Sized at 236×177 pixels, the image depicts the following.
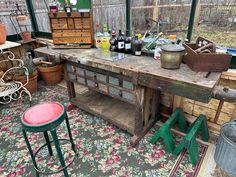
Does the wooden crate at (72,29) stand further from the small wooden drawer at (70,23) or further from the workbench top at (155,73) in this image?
the workbench top at (155,73)

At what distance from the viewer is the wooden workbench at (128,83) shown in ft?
4.33

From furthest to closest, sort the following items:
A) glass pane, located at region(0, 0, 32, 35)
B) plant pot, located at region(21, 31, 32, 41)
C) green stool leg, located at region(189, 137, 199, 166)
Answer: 1. plant pot, located at region(21, 31, 32, 41)
2. glass pane, located at region(0, 0, 32, 35)
3. green stool leg, located at region(189, 137, 199, 166)

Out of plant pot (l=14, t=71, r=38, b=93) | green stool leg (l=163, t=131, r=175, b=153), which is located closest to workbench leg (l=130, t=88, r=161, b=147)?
green stool leg (l=163, t=131, r=175, b=153)

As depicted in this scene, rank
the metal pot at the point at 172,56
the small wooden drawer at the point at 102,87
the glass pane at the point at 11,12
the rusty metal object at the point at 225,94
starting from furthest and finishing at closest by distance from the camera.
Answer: the glass pane at the point at 11,12 → the small wooden drawer at the point at 102,87 → the metal pot at the point at 172,56 → the rusty metal object at the point at 225,94

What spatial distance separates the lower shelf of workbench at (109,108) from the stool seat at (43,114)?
0.84 m

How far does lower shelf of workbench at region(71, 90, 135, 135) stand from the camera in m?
2.10

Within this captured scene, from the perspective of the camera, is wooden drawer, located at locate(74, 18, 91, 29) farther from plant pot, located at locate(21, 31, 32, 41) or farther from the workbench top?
plant pot, located at locate(21, 31, 32, 41)

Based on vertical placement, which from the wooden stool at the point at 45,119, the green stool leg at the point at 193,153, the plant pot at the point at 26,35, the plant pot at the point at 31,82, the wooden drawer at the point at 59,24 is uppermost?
the wooden drawer at the point at 59,24

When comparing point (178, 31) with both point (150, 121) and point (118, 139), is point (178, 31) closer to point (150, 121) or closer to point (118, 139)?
point (150, 121)

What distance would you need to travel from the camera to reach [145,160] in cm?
177

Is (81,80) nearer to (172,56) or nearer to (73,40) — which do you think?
(73,40)

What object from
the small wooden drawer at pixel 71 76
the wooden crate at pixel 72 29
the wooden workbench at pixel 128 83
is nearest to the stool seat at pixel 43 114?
the wooden workbench at pixel 128 83

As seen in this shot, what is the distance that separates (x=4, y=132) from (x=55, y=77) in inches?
54.4

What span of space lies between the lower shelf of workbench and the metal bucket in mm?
865
